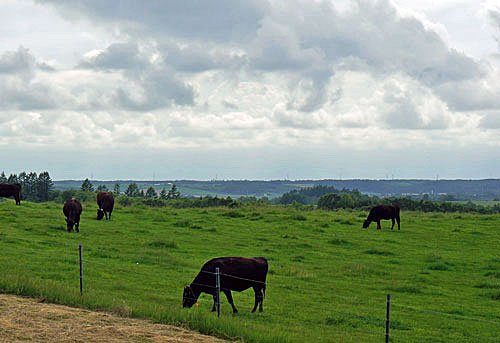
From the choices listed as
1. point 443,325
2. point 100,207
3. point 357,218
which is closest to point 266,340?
point 443,325

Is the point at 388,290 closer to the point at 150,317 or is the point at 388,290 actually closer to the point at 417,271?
the point at 417,271

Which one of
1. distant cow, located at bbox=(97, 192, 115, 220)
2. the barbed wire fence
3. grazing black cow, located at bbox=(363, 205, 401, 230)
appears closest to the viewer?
the barbed wire fence

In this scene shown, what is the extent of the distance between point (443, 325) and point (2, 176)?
106 metres

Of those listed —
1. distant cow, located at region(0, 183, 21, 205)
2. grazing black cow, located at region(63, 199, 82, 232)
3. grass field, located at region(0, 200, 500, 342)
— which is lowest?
grass field, located at region(0, 200, 500, 342)

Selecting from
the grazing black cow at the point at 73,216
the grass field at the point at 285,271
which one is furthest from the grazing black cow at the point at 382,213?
the grazing black cow at the point at 73,216

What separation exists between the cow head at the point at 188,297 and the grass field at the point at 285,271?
0.31m

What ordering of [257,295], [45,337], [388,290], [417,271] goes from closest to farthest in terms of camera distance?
1. [45,337]
2. [257,295]
3. [388,290]
4. [417,271]

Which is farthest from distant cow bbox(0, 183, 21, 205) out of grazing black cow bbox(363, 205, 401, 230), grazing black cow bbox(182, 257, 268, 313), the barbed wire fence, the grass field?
grazing black cow bbox(182, 257, 268, 313)

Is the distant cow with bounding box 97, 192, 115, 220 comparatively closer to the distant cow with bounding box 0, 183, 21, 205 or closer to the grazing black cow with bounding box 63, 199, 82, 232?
the grazing black cow with bounding box 63, 199, 82, 232

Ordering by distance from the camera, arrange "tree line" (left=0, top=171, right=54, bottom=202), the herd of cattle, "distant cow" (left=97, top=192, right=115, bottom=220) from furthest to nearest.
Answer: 1. "tree line" (left=0, top=171, right=54, bottom=202)
2. "distant cow" (left=97, top=192, right=115, bottom=220)
3. the herd of cattle

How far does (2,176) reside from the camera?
366 ft

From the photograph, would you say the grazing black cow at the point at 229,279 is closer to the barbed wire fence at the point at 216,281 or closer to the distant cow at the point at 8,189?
the barbed wire fence at the point at 216,281

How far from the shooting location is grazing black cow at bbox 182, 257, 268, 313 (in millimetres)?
16203

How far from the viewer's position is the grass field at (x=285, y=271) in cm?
1534
